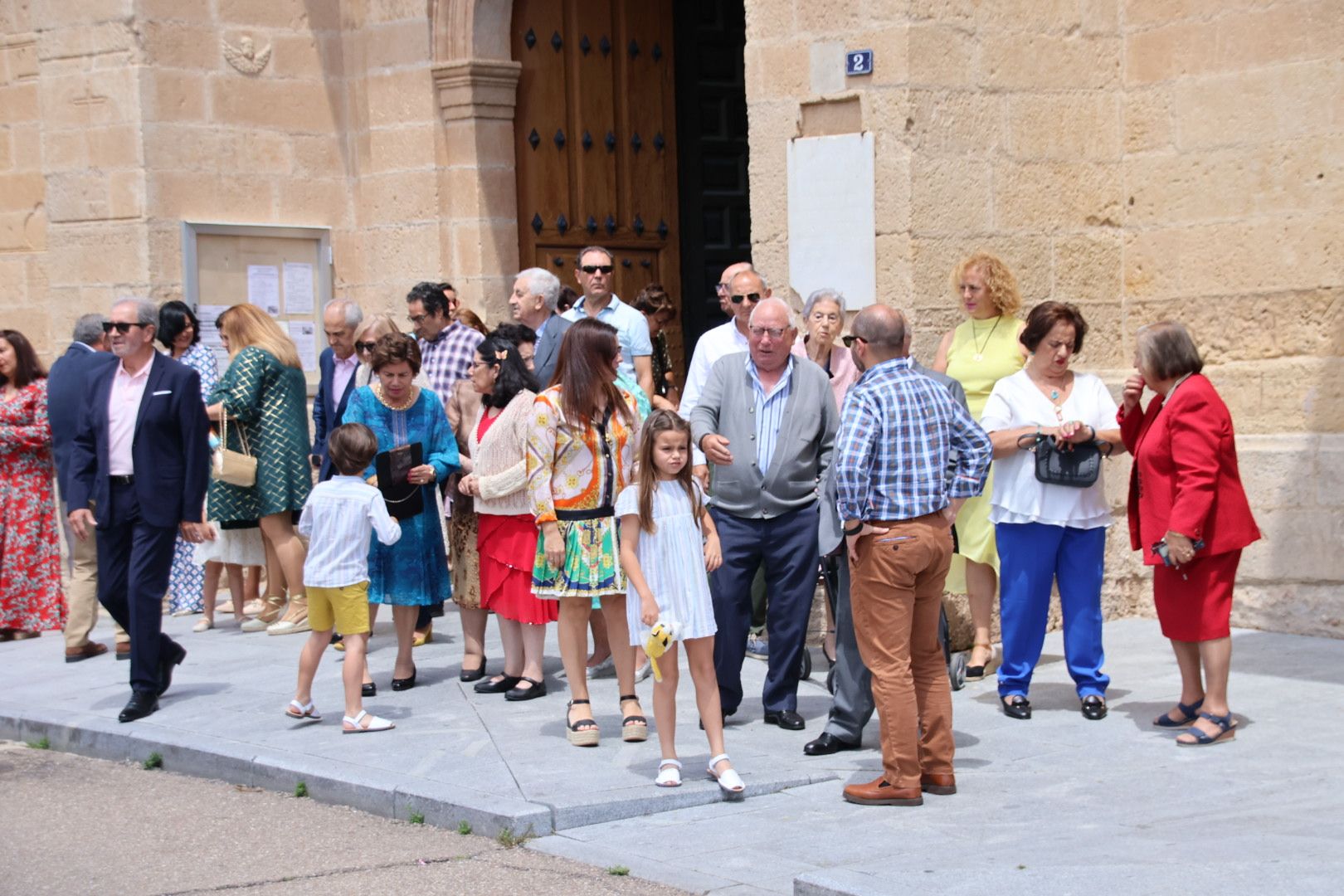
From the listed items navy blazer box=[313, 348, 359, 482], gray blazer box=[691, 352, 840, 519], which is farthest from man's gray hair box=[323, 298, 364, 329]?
gray blazer box=[691, 352, 840, 519]

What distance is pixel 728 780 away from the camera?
5.98 meters

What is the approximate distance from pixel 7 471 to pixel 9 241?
2.95m

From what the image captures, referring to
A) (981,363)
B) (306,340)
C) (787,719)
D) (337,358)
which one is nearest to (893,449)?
(787,719)

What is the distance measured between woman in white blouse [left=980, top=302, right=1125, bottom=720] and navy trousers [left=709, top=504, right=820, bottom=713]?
2.79 ft

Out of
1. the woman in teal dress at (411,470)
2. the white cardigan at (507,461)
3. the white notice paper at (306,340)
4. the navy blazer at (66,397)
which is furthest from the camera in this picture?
the white notice paper at (306,340)

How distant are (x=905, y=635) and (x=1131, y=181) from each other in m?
4.15

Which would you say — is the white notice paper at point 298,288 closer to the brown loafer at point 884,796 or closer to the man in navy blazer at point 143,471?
the man in navy blazer at point 143,471

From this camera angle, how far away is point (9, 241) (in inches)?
479

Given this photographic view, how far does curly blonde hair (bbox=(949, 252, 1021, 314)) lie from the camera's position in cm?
771

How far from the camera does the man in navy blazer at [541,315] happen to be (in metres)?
8.25

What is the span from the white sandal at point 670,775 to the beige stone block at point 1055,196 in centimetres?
388

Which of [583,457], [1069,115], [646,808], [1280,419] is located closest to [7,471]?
[583,457]

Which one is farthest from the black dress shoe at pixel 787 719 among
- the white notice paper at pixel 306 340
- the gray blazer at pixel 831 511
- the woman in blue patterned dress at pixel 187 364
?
the white notice paper at pixel 306 340

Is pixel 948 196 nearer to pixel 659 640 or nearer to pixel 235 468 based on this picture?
pixel 659 640
